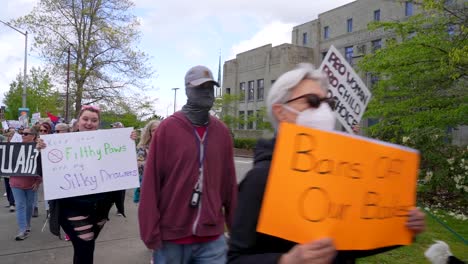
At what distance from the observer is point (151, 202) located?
2832 millimetres

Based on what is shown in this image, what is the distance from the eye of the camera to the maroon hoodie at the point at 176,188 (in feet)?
9.30

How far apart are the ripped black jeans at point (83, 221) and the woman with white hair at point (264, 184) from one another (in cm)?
254

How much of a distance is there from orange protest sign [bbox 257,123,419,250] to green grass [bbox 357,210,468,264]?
4061 millimetres

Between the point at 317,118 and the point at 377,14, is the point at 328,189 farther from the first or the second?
the point at 377,14

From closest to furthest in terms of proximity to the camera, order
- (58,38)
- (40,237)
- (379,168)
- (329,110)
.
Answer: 1. (379,168)
2. (329,110)
3. (40,237)
4. (58,38)

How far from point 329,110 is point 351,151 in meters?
0.25

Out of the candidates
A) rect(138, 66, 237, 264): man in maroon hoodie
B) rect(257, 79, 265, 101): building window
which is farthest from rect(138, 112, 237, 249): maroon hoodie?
rect(257, 79, 265, 101): building window

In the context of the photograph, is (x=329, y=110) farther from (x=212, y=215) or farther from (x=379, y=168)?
(x=212, y=215)

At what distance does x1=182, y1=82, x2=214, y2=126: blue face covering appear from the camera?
10.1 ft

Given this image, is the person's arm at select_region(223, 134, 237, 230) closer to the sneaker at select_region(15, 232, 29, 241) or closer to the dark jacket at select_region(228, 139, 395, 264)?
the dark jacket at select_region(228, 139, 395, 264)

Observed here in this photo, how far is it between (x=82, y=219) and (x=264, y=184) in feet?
9.03

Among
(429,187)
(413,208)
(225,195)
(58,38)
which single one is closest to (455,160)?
(429,187)

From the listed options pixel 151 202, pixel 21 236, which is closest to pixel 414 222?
pixel 151 202

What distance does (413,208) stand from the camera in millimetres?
1784
